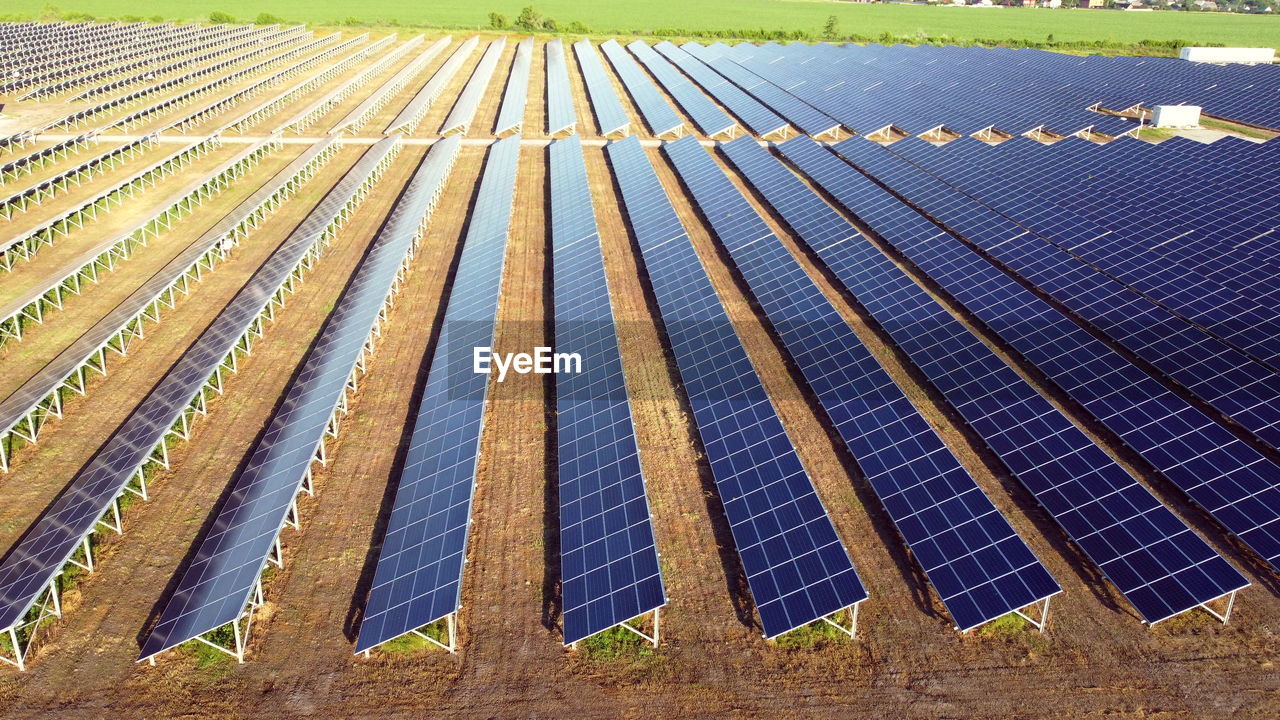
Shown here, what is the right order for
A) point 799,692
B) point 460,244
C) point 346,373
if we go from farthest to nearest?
1. point 460,244
2. point 346,373
3. point 799,692

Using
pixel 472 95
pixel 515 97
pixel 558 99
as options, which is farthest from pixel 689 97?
pixel 472 95

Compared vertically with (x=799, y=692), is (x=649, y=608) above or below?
above

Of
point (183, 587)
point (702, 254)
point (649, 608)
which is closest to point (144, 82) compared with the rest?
point (702, 254)

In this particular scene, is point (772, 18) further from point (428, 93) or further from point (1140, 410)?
point (1140, 410)

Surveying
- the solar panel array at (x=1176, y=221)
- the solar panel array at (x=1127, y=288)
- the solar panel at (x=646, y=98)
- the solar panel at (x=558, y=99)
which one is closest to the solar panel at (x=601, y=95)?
the solar panel at (x=646, y=98)

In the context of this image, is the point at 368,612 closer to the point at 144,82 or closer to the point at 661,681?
the point at 661,681

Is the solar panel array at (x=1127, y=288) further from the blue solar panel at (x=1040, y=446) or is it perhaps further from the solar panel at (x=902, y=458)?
the solar panel at (x=902, y=458)

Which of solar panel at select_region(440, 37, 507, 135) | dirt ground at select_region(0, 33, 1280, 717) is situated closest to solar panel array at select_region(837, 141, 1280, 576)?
dirt ground at select_region(0, 33, 1280, 717)

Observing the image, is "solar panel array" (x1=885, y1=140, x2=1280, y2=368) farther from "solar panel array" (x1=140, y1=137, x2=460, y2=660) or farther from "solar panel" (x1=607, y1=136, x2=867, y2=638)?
"solar panel array" (x1=140, y1=137, x2=460, y2=660)
